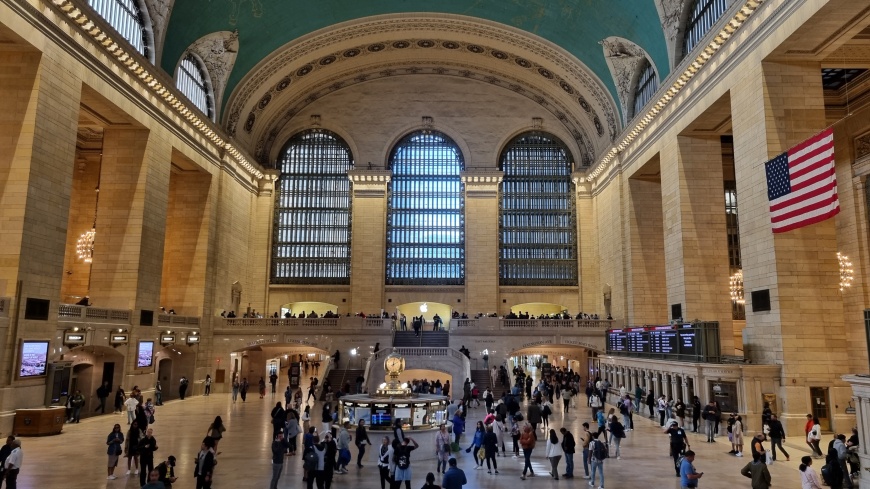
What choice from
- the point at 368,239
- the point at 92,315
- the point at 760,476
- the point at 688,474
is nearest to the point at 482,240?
the point at 368,239

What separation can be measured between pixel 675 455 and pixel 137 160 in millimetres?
21356

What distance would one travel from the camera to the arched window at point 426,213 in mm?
38375

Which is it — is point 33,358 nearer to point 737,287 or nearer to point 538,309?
point 737,287

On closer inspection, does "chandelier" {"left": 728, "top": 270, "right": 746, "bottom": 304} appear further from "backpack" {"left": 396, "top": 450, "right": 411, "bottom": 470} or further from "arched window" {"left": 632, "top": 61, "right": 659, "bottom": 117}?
"backpack" {"left": 396, "top": 450, "right": 411, "bottom": 470}

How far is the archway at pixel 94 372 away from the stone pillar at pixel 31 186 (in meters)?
3.83

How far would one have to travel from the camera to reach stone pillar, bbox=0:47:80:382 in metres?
16.6

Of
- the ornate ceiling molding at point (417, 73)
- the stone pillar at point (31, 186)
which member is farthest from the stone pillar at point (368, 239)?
the stone pillar at point (31, 186)

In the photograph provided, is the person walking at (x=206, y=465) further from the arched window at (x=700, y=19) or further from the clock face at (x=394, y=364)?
the arched window at (x=700, y=19)

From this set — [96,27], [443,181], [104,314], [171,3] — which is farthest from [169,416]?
[443,181]

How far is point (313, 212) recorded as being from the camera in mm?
39000

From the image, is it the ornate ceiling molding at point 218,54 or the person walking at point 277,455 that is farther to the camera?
the ornate ceiling molding at point 218,54

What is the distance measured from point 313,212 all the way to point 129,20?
1813cm

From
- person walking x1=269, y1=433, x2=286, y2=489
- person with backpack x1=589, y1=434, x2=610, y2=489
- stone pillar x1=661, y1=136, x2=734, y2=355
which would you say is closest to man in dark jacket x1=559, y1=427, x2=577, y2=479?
person with backpack x1=589, y1=434, x2=610, y2=489

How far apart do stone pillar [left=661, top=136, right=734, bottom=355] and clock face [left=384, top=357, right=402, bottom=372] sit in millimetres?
10718
